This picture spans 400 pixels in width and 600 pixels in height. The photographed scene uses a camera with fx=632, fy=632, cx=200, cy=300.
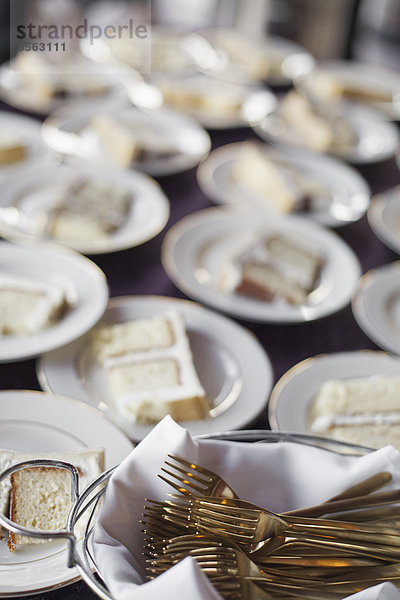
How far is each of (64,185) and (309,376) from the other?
878mm

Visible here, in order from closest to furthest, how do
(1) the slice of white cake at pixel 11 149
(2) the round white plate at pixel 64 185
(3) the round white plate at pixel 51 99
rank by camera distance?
1. (2) the round white plate at pixel 64 185
2. (1) the slice of white cake at pixel 11 149
3. (3) the round white plate at pixel 51 99

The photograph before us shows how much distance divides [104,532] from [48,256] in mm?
792

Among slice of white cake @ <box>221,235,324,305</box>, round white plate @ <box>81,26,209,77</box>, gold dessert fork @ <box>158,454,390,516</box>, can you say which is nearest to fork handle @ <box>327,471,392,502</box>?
gold dessert fork @ <box>158,454,390,516</box>

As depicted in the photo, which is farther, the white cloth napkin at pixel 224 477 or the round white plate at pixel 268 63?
→ the round white plate at pixel 268 63

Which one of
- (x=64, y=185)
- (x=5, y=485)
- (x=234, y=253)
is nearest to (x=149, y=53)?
(x=64, y=185)

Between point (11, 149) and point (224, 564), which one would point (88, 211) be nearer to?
point (11, 149)

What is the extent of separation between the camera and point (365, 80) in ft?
9.14

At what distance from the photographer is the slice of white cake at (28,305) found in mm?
1195

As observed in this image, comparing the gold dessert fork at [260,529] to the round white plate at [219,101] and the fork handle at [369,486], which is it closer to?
the fork handle at [369,486]

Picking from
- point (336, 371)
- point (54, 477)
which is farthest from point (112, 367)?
point (336, 371)

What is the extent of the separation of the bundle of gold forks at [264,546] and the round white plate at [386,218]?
112 cm

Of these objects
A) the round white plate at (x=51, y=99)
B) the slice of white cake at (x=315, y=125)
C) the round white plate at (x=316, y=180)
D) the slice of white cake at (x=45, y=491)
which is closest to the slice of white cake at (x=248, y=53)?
the slice of white cake at (x=315, y=125)

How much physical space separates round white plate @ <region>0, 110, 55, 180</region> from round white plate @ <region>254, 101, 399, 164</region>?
77cm

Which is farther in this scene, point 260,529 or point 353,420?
point 353,420
